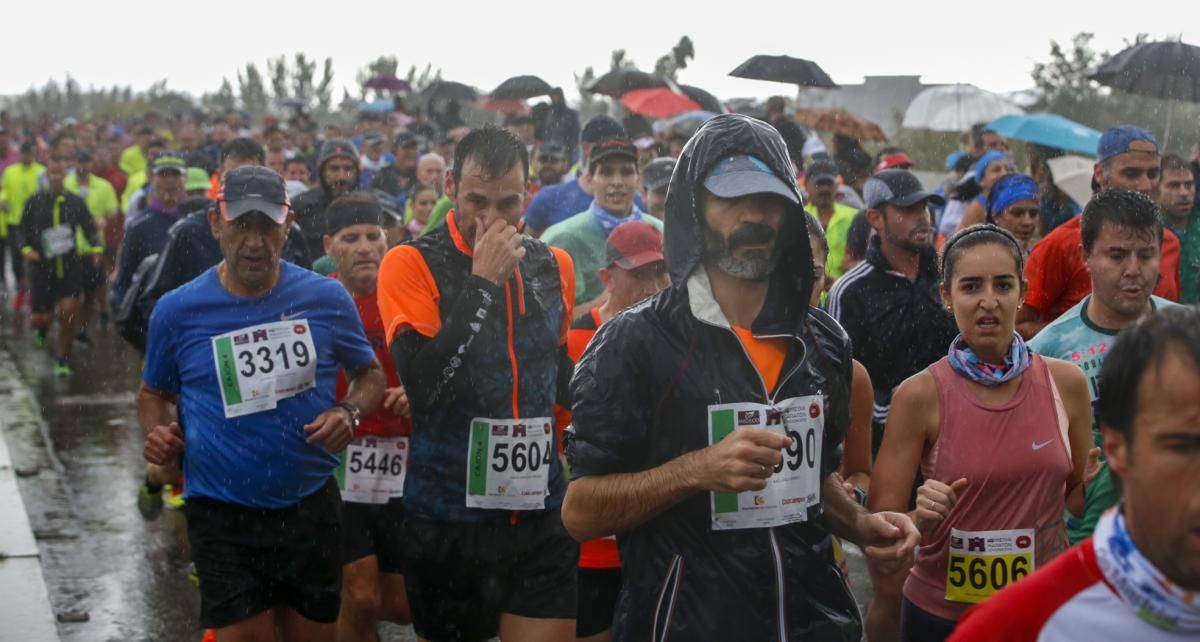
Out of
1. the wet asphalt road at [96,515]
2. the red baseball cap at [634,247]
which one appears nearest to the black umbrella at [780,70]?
the wet asphalt road at [96,515]

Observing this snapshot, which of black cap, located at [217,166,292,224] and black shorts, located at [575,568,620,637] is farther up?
black cap, located at [217,166,292,224]

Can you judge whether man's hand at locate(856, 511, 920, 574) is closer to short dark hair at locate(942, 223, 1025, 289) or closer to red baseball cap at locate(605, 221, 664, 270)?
short dark hair at locate(942, 223, 1025, 289)

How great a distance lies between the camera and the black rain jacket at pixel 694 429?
10.0ft

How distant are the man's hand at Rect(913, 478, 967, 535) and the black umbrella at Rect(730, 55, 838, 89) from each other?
35.1 ft

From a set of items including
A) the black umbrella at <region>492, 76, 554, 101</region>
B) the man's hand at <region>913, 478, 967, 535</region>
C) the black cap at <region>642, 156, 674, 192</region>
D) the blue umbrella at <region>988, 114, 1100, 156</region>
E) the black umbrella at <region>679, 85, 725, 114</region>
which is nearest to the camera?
the man's hand at <region>913, 478, 967, 535</region>

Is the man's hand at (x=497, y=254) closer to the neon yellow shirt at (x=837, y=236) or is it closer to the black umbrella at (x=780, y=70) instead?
the neon yellow shirt at (x=837, y=236)

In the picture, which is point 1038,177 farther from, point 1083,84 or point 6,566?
point 1083,84

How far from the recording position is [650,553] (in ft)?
10.3

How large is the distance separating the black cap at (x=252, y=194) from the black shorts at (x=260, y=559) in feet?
3.36

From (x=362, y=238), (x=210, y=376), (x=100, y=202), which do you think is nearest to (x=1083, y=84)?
(x=100, y=202)

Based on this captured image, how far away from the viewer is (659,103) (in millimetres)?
15336

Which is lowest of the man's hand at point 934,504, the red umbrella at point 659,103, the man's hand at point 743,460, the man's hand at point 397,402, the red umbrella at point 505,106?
the man's hand at point 397,402

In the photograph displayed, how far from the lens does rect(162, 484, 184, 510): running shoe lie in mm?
9391

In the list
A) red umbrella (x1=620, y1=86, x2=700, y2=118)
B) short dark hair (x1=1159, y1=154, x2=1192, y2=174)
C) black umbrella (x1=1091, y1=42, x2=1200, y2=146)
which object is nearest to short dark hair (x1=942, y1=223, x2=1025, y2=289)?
short dark hair (x1=1159, y1=154, x2=1192, y2=174)
